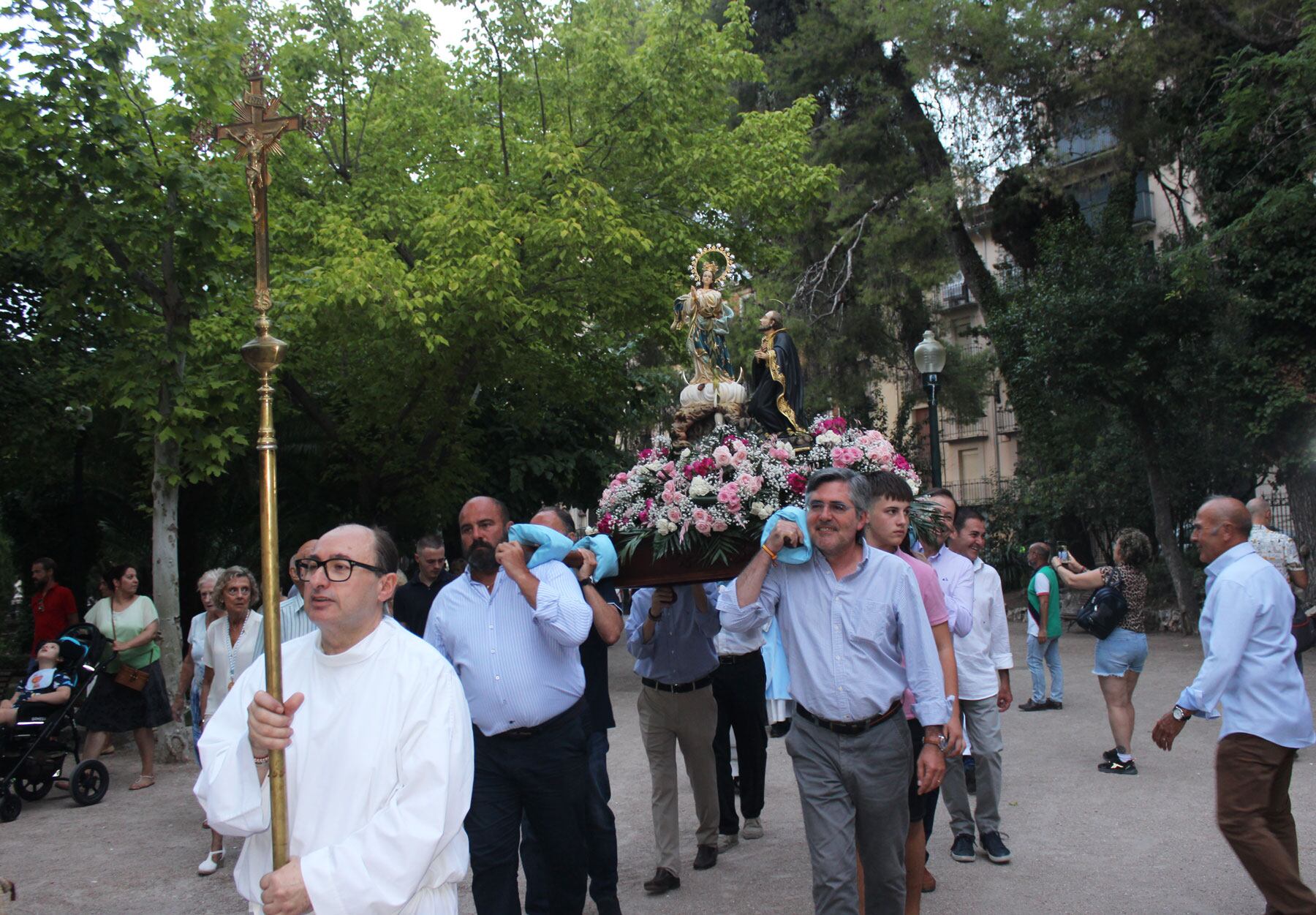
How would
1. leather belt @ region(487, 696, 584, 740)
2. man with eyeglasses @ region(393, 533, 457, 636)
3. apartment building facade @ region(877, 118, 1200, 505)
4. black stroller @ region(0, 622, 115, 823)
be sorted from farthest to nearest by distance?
apartment building facade @ region(877, 118, 1200, 505) < black stroller @ region(0, 622, 115, 823) < man with eyeglasses @ region(393, 533, 457, 636) < leather belt @ region(487, 696, 584, 740)

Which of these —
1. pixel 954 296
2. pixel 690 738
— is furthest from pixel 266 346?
pixel 954 296

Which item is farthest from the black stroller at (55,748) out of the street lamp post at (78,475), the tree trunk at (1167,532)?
the tree trunk at (1167,532)

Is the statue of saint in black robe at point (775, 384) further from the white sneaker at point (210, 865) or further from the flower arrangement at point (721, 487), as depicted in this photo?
the white sneaker at point (210, 865)

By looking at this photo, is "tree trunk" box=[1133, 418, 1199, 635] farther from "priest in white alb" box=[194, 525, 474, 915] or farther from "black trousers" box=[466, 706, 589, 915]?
"priest in white alb" box=[194, 525, 474, 915]

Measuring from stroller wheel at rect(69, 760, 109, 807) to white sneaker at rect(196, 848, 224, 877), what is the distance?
2787 mm

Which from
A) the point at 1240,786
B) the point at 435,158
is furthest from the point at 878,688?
the point at 435,158

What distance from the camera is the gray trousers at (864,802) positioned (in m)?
4.56

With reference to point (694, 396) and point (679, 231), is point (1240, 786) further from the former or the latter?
point (679, 231)

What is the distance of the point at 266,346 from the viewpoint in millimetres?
3357

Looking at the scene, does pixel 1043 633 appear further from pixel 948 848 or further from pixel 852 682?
pixel 852 682

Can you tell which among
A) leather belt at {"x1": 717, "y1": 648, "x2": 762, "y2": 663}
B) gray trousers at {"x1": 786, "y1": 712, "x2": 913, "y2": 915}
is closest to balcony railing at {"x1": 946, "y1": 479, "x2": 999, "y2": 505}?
leather belt at {"x1": 717, "y1": 648, "x2": 762, "y2": 663}

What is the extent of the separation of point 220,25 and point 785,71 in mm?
16016

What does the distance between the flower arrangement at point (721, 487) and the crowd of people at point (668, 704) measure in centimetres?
34

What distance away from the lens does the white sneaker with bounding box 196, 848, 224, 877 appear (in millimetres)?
7480
